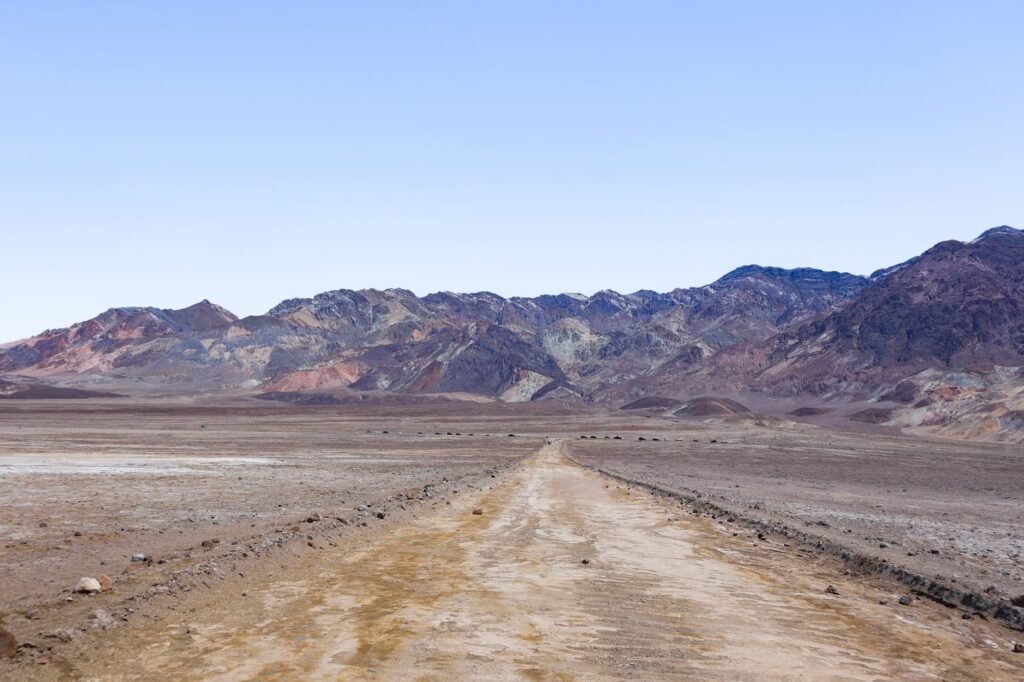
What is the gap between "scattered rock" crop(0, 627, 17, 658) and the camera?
7605mm

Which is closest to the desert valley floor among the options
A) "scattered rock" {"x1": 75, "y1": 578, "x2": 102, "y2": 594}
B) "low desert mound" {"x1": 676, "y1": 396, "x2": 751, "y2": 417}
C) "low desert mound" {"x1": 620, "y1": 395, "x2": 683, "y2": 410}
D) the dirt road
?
the dirt road

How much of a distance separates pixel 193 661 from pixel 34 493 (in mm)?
19252

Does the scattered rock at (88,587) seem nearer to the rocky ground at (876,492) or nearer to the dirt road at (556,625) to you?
the dirt road at (556,625)

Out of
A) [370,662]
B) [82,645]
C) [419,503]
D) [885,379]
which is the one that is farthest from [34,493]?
[885,379]

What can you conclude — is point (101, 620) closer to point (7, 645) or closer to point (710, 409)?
point (7, 645)

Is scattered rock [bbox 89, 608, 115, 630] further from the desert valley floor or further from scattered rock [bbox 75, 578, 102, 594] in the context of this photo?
scattered rock [bbox 75, 578, 102, 594]

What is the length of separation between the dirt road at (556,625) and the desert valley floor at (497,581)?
41 mm

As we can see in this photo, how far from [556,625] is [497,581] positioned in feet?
7.81

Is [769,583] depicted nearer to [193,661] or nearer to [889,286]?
[193,661]

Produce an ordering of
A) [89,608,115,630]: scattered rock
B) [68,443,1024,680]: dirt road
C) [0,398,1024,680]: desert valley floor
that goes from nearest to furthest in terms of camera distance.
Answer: [68,443,1024,680]: dirt road < [0,398,1024,680]: desert valley floor < [89,608,115,630]: scattered rock

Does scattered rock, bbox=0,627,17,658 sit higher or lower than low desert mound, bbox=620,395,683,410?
higher

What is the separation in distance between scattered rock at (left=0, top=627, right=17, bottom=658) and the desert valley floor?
9 cm

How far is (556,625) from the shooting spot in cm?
872

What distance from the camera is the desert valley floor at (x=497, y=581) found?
7586 mm
